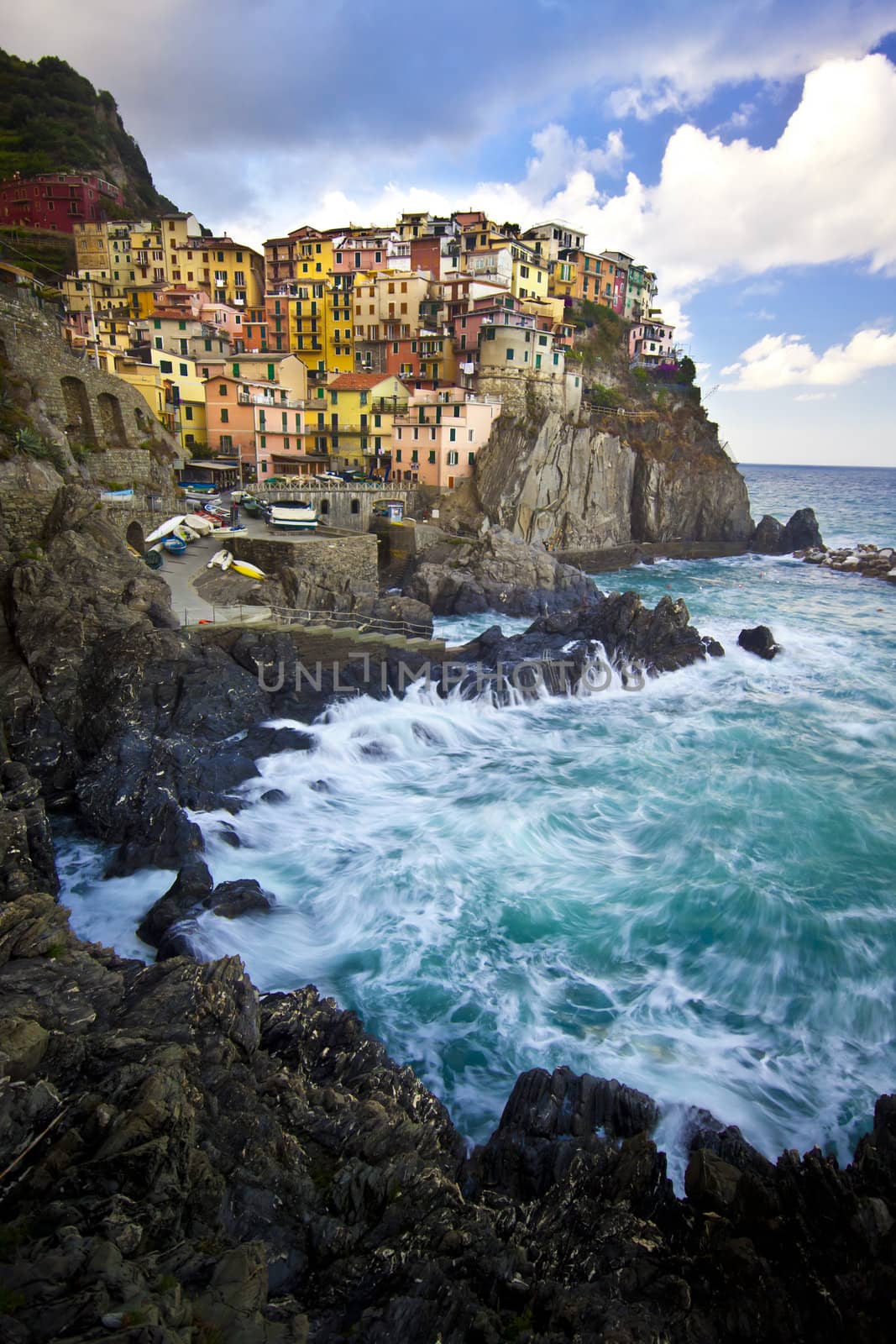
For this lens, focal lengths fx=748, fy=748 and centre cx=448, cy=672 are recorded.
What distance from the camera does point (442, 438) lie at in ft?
172

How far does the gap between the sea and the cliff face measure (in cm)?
2827

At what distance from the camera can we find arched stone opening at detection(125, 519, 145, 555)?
1183 inches

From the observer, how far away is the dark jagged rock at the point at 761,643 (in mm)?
34406

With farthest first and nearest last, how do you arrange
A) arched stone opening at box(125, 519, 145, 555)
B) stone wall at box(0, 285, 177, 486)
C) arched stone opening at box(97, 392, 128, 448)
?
1. arched stone opening at box(97, 392, 128, 448)
2. arched stone opening at box(125, 519, 145, 555)
3. stone wall at box(0, 285, 177, 486)

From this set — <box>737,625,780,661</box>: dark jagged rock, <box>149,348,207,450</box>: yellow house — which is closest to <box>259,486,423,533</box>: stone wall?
<box>149,348,207,450</box>: yellow house

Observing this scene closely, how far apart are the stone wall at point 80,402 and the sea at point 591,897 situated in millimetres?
17622

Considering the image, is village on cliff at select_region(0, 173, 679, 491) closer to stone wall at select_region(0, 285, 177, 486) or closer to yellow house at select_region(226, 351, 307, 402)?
yellow house at select_region(226, 351, 307, 402)

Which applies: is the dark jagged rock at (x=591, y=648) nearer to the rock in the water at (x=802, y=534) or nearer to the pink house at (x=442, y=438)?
the pink house at (x=442, y=438)

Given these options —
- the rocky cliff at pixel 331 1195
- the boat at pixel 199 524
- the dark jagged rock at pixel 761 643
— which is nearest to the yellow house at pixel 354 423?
Result: the boat at pixel 199 524

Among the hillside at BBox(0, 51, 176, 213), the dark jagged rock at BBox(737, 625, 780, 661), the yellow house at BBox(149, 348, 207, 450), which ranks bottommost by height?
the dark jagged rock at BBox(737, 625, 780, 661)

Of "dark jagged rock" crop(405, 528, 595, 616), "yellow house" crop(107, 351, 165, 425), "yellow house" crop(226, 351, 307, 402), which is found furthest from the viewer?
"yellow house" crop(226, 351, 307, 402)

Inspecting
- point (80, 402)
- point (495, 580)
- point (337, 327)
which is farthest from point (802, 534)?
point (80, 402)

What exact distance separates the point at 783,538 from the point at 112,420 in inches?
2286

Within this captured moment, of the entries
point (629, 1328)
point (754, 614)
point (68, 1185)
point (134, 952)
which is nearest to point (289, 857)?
point (134, 952)
